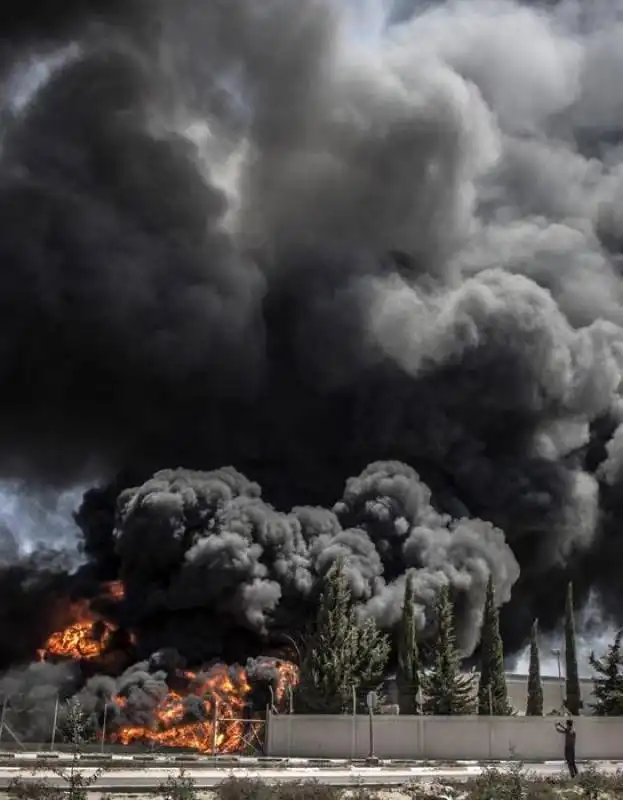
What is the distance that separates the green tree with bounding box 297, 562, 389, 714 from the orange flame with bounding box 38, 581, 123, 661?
23.5m

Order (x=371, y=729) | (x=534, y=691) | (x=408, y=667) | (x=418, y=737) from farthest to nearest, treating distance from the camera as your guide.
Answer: (x=534, y=691) → (x=408, y=667) → (x=418, y=737) → (x=371, y=729)

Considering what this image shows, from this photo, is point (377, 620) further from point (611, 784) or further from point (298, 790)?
point (298, 790)

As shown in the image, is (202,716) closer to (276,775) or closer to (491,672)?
(491,672)

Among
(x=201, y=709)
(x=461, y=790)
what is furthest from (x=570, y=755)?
(x=201, y=709)

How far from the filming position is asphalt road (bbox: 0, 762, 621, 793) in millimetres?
28375

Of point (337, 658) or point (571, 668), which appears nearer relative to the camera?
point (337, 658)

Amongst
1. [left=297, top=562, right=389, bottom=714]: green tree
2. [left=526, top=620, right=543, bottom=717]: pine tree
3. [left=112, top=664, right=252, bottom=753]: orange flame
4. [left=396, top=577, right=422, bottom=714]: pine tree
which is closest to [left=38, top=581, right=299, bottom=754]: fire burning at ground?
[left=112, top=664, right=252, bottom=753]: orange flame

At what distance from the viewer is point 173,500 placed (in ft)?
246

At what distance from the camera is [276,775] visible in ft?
110

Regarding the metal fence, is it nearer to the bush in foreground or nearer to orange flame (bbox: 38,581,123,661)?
orange flame (bbox: 38,581,123,661)

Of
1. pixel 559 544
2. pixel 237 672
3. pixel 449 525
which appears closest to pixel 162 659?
pixel 237 672

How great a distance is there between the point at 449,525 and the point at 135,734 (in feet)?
114

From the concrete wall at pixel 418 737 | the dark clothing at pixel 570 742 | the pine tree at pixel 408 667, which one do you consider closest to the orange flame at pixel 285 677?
the pine tree at pixel 408 667

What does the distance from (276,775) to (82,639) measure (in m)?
51.1
